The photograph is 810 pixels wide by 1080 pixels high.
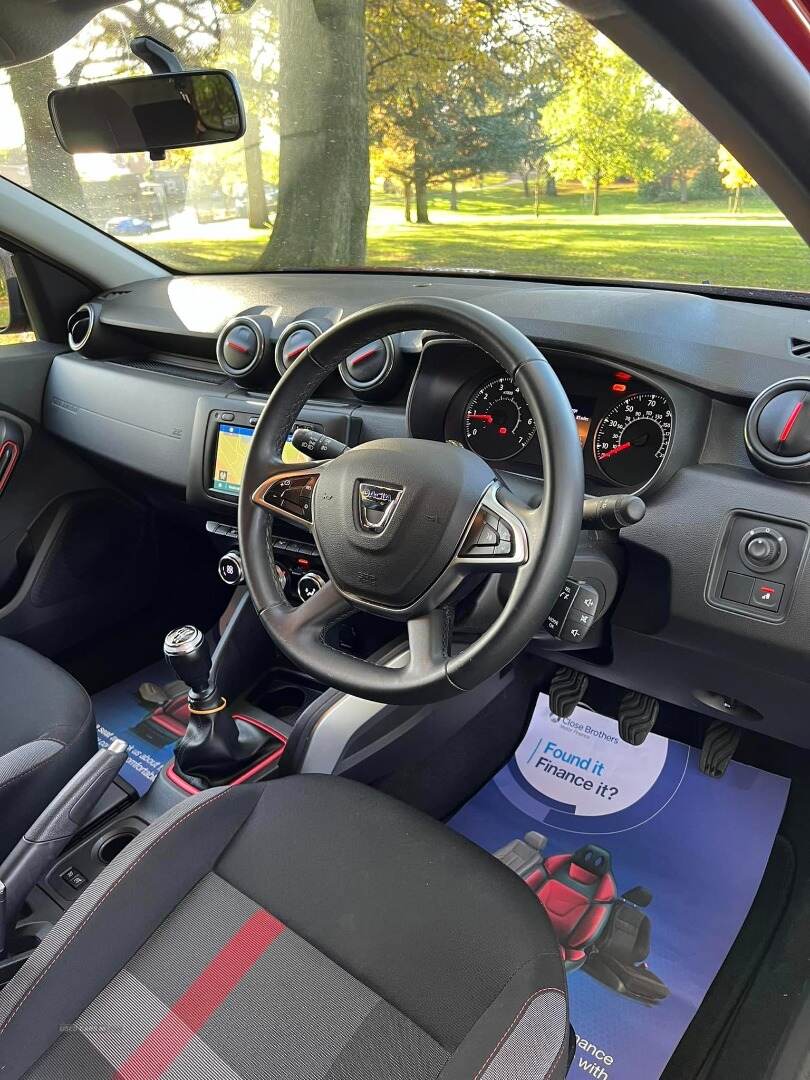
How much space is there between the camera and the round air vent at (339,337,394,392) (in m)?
1.77

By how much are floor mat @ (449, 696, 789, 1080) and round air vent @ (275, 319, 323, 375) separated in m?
1.14

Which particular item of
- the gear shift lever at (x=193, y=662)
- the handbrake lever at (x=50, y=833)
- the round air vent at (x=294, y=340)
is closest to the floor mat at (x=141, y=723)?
the gear shift lever at (x=193, y=662)

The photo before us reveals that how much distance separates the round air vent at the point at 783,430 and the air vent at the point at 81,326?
1893mm

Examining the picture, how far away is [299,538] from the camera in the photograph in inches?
76.0

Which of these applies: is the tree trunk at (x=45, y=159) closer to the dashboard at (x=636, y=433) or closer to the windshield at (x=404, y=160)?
the windshield at (x=404, y=160)

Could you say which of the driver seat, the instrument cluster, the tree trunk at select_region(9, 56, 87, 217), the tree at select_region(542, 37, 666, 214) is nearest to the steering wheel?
the driver seat

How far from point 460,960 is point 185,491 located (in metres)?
1.42

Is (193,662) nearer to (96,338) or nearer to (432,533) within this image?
(432,533)

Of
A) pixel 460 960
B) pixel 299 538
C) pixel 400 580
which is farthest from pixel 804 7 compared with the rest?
pixel 299 538

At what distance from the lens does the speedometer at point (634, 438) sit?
4.91 feet

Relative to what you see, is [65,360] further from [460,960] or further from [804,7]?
[804,7]

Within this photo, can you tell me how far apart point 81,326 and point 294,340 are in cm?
95

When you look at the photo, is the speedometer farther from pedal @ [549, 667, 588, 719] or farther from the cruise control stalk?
pedal @ [549, 667, 588, 719]

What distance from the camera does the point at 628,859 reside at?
199 cm
